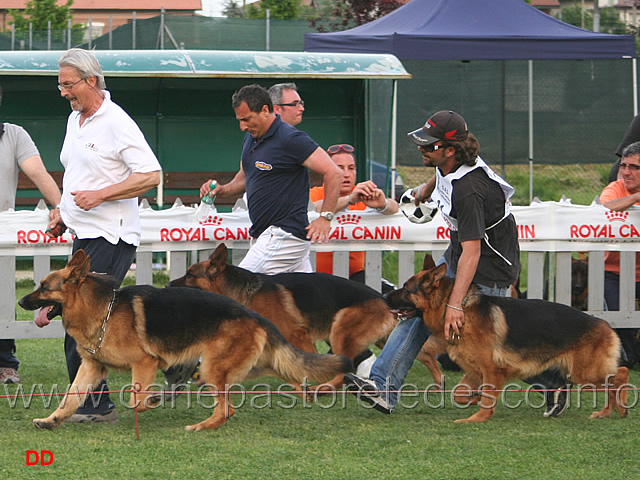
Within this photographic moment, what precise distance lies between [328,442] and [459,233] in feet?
4.32

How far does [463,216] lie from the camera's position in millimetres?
4824

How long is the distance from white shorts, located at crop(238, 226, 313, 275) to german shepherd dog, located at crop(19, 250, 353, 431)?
0.77 m

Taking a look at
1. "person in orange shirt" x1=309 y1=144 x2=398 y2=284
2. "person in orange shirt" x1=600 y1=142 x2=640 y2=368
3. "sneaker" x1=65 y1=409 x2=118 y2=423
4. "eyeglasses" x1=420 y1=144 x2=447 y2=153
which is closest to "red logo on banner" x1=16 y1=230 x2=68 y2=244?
"sneaker" x1=65 y1=409 x2=118 y2=423

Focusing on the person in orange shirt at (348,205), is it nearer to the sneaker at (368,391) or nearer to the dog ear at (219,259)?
the dog ear at (219,259)

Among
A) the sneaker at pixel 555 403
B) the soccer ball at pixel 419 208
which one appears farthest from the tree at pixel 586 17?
the sneaker at pixel 555 403

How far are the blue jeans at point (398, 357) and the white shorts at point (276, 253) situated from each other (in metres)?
0.89

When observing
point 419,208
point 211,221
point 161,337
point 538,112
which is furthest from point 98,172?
point 538,112

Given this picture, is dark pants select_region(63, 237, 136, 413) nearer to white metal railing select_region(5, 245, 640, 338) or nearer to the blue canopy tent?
white metal railing select_region(5, 245, 640, 338)

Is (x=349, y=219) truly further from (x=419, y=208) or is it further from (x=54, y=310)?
(x=54, y=310)

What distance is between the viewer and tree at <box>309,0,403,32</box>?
1858 cm

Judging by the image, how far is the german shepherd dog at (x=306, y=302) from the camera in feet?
18.3

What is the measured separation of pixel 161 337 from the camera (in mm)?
4859

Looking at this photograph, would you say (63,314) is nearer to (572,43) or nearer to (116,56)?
(116,56)

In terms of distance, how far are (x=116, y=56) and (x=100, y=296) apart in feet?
20.5
